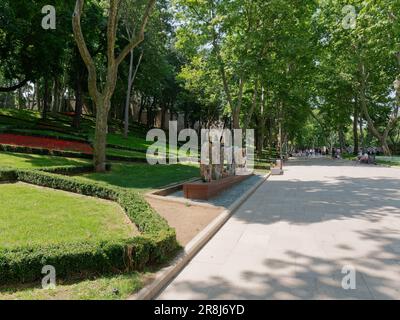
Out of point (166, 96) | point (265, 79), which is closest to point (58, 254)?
point (265, 79)

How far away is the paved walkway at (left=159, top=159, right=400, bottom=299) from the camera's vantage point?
4.67m

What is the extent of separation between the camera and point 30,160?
1472 centimetres

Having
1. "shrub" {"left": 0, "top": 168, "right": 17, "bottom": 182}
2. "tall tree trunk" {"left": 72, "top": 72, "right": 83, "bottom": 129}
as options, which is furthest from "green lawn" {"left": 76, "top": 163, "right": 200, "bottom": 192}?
"tall tree trunk" {"left": 72, "top": 72, "right": 83, "bottom": 129}

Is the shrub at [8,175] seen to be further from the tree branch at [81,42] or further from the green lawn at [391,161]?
the green lawn at [391,161]

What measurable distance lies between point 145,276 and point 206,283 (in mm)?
850

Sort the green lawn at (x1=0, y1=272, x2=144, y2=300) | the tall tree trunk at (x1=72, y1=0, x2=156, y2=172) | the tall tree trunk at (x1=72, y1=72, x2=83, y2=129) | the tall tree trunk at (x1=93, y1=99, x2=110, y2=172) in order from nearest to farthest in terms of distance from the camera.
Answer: the green lawn at (x1=0, y1=272, x2=144, y2=300) < the tall tree trunk at (x1=72, y1=0, x2=156, y2=172) < the tall tree trunk at (x1=93, y1=99, x2=110, y2=172) < the tall tree trunk at (x1=72, y1=72, x2=83, y2=129)

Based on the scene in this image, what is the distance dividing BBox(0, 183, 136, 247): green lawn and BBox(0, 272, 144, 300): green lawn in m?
1.18

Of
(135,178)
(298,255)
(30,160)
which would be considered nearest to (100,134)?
(135,178)

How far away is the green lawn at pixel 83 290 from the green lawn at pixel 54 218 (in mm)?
1176

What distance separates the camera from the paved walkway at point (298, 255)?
467 cm

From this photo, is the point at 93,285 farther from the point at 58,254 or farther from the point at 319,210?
the point at 319,210

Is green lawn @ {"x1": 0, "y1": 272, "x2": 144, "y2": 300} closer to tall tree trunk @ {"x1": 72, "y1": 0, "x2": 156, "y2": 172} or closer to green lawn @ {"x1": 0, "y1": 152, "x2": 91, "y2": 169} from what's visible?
green lawn @ {"x1": 0, "y1": 152, "x2": 91, "y2": 169}

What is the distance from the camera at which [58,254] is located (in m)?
Answer: 4.60

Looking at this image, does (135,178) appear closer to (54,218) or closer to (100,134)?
(100,134)
